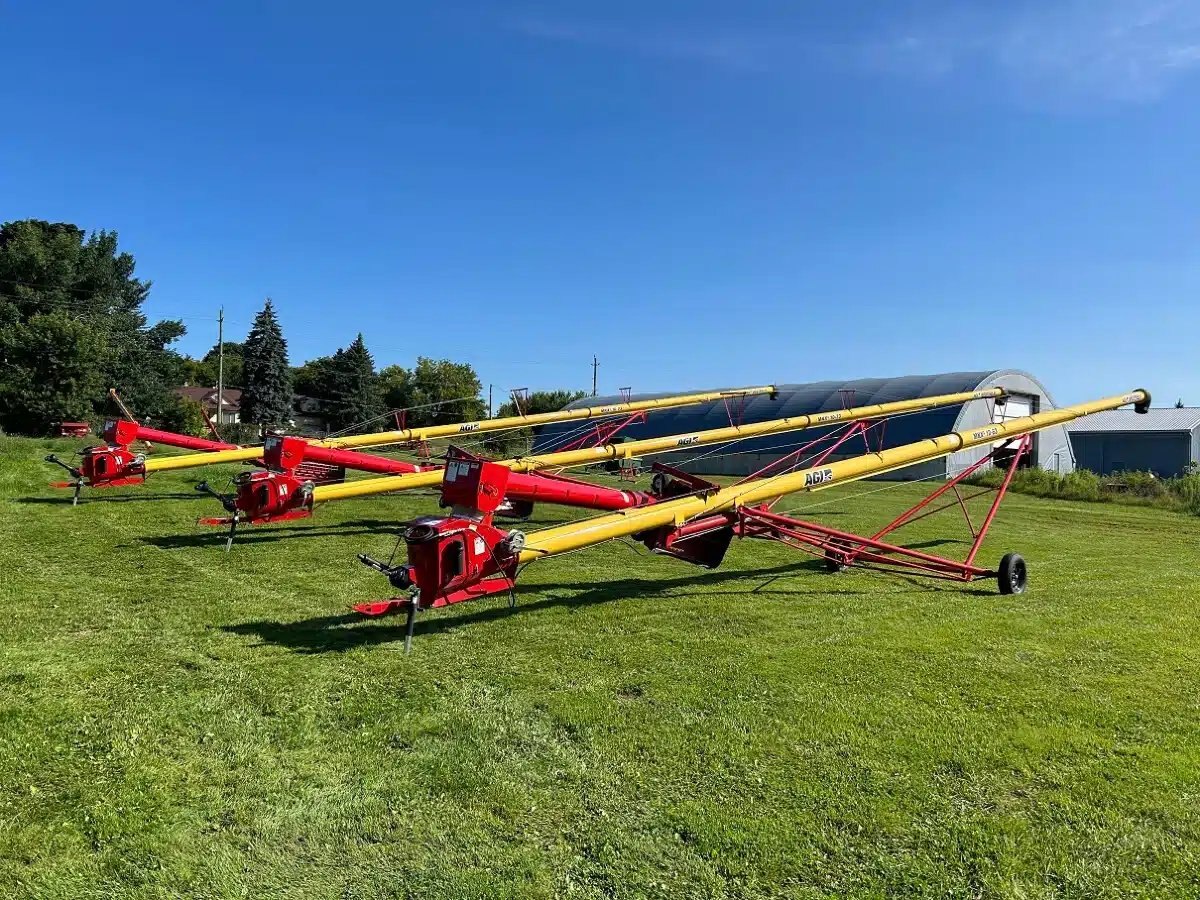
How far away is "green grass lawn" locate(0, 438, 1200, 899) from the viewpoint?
3734mm

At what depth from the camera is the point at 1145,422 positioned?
43688 millimetres

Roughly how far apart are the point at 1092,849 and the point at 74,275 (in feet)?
242

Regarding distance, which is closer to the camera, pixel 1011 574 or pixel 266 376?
pixel 1011 574

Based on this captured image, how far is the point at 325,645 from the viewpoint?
7180 millimetres

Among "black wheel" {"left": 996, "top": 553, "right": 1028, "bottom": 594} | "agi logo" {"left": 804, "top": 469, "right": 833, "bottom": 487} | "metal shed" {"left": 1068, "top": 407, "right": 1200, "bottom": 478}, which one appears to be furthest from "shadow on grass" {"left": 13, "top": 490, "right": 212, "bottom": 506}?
"metal shed" {"left": 1068, "top": 407, "right": 1200, "bottom": 478}

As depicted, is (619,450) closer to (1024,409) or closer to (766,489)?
(766,489)

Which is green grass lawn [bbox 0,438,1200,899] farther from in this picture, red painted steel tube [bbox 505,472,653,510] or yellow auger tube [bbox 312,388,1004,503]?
yellow auger tube [bbox 312,388,1004,503]

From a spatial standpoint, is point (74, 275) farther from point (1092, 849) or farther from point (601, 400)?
point (1092, 849)

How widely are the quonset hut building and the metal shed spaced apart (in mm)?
6632

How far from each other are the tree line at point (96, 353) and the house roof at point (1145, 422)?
34.8 m

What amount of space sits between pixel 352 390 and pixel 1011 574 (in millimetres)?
75731

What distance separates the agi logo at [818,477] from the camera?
376 inches

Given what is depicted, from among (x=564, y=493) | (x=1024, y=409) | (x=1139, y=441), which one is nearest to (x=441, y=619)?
(x=564, y=493)

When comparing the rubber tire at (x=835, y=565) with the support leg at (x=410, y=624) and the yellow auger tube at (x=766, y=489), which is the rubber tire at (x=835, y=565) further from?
the support leg at (x=410, y=624)
